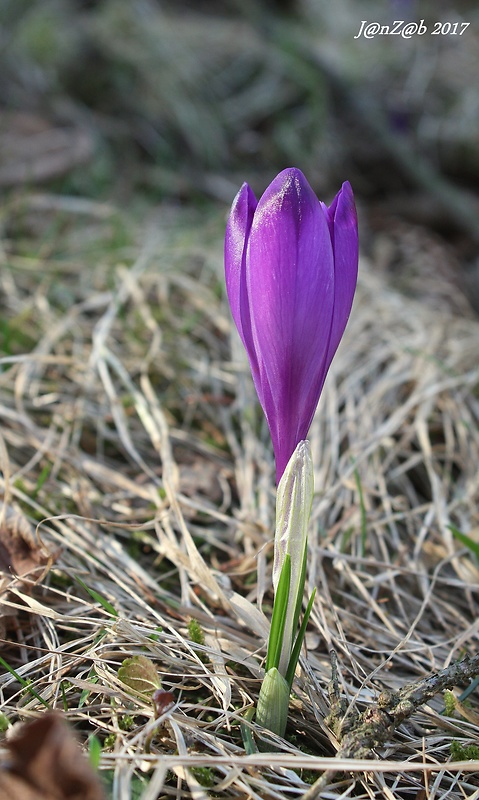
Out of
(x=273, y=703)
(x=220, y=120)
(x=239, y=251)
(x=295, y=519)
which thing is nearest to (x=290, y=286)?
(x=239, y=251)

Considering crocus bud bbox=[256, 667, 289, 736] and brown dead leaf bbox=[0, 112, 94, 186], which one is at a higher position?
brown dead leaf bbox=[0, 112, 94, 186]

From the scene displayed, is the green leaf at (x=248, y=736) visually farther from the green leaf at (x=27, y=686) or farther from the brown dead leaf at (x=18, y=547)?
the brown dead leaf at (x=18, y=547)

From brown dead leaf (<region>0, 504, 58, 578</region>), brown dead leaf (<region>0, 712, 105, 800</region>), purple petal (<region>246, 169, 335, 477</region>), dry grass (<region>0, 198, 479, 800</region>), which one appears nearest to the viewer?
brown dead leaf (<region>0, 712, 105, 800</region>)

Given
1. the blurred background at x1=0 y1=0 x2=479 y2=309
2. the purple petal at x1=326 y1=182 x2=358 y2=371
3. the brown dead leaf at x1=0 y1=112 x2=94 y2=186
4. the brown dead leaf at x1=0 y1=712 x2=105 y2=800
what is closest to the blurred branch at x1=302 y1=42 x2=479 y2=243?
the blurred background at x1=0 y1=0 x2=479 y2=309

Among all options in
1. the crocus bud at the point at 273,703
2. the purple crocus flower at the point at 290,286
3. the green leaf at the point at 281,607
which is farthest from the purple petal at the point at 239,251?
the crocus bud at the point at 273,703

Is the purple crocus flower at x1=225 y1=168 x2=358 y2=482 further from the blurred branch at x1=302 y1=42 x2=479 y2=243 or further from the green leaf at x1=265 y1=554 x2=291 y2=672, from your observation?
the blurred branch at x1=302 y1=42 x2=479 y2=243

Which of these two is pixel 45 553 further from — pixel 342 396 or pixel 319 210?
pixel 342 396

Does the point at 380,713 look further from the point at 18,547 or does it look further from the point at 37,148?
the point at 37,148
